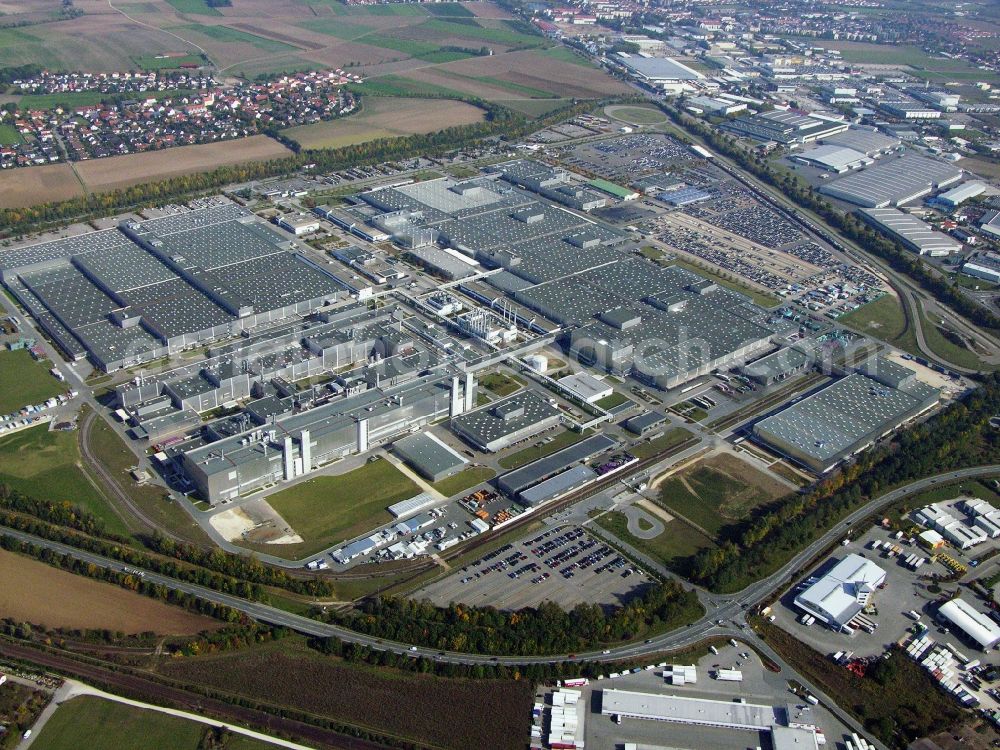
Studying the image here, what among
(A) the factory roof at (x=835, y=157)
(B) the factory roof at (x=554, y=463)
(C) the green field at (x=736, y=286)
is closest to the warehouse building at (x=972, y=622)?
(B) the factory roof at (x=554, y=463)

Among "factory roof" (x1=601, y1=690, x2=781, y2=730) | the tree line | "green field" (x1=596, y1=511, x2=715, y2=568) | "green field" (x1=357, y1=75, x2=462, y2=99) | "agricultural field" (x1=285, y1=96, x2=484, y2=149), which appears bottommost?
"green field" (x1=357, y1=75, x2=462, y2=99)

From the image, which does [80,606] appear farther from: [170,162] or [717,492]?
[170,162]

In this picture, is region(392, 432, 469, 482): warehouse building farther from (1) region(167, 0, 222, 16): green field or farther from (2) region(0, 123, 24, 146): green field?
(1) region(167, 0, 222, 16): green field

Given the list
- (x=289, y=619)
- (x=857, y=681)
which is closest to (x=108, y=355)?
(x=289, y=619)

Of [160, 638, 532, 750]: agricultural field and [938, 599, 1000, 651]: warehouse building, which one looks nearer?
[160, 638, 532, 750]: agricultural field

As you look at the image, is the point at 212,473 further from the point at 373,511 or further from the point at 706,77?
the point at 706,77

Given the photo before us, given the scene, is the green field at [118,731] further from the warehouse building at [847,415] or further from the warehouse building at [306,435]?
the warehouse building at [847,415]

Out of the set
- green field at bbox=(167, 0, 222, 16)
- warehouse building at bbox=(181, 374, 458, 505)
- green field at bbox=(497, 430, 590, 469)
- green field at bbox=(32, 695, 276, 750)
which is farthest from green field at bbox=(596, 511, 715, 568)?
green field at bbox=(167, 0, 222, 16)
